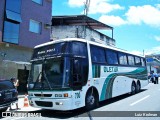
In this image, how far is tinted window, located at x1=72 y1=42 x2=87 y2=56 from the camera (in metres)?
9.99

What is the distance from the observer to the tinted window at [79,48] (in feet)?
32.8

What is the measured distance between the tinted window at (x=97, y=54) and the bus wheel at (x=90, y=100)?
66.3 inches

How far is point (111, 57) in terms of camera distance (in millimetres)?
13422

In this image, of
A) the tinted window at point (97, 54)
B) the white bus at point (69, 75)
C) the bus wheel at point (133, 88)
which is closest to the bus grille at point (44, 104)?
the white bus at point (69, 75)

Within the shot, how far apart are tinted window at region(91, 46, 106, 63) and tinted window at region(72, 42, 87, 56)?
755 mm

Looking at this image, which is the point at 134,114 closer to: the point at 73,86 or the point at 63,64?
the point at 73,86

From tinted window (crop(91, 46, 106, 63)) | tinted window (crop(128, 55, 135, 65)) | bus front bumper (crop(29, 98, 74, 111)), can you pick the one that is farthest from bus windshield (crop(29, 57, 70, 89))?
tinted window (crop(128, 55, 135, 65))

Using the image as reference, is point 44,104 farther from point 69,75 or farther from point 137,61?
point 137,61

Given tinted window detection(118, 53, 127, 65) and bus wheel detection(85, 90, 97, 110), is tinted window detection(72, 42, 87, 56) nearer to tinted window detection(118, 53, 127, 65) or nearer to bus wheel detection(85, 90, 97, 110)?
bus wheel detection(85, 90, 97, 110)

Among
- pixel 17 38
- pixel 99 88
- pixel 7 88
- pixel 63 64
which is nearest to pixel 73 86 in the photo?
pixel 63 64

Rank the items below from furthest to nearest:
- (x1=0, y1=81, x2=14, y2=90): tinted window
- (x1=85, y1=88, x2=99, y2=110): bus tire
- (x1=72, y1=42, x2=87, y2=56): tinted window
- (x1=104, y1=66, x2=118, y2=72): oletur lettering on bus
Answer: (x1=104, y1=66, x2=118, y2=72): oletur lettering on bus < (x1=0, y1=81, x2=14, y2=90): tinted window < (x1=85, y1=88, x2=99, y2=110): bus tire < (x1=72, y1=42, x2=87, y2=56): tinted window

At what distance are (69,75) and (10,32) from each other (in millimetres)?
11297

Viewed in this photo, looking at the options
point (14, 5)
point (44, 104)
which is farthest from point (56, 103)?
point (14, 5)

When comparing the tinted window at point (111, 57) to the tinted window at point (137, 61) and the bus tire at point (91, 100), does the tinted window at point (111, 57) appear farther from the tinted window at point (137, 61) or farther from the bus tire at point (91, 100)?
the tinted window at point (137, 61)
